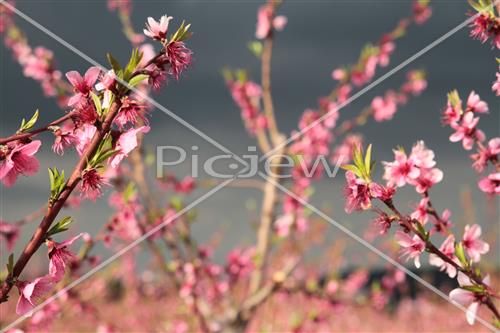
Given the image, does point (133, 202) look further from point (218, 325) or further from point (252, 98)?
point (252, 98)

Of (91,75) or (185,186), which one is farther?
(185,186)

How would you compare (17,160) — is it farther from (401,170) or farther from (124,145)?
(401,170)

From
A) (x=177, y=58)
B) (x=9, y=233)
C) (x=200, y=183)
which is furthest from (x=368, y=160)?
(x=200, y=183)

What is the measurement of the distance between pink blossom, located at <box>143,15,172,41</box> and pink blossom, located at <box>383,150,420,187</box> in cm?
116

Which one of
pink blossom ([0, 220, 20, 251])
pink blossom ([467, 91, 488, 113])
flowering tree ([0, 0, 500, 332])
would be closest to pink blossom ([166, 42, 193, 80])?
flowering tree ([0, 0, 500, 332])

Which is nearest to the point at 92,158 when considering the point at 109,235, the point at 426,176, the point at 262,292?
the point at 426,176

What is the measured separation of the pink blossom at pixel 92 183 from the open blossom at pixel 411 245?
1.22 m

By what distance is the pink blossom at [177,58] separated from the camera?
2.14 metres

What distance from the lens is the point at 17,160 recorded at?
199cm

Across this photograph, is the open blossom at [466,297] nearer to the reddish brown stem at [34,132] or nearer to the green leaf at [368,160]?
the green leaf at [368,160]

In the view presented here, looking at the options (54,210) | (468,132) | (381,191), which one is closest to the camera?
(54,210)

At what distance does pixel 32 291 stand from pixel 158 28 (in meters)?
1.07

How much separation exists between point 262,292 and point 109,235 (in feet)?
7.89

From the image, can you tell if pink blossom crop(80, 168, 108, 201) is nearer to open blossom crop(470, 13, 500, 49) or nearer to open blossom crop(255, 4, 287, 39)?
open blossom crop(470, 13, 500, 49)
